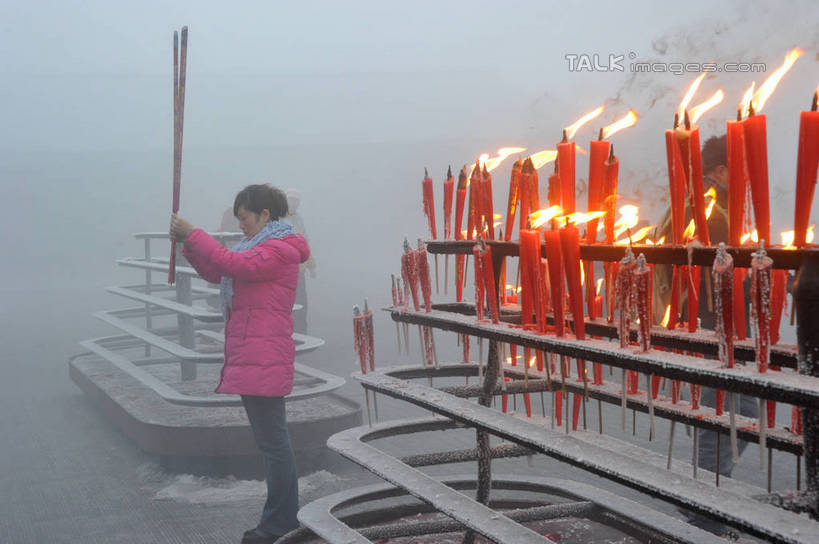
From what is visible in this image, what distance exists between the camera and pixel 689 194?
2.02 m

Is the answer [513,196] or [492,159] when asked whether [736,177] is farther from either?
[492,159]

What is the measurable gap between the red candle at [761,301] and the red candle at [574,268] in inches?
18.9

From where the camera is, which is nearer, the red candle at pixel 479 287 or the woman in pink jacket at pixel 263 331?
the red candle at pixel 479 287

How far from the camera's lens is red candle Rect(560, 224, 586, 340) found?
2.07 metres

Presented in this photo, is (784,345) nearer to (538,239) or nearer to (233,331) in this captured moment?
(538,239)

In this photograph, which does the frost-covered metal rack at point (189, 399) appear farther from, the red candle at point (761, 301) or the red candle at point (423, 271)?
the red candle at point (761, 301)

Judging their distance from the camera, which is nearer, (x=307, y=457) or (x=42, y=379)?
(x=307, y=457)

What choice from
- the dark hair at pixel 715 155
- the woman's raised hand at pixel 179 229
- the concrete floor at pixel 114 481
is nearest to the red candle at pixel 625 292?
the concrete floor at pixel 114 481

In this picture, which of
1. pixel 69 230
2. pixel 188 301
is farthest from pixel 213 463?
pixel 69 230

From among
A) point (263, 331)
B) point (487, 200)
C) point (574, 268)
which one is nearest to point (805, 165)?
point (574, 268)

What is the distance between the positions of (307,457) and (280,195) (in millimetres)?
2031

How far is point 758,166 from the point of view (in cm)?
180

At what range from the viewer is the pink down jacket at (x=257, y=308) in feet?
12.8

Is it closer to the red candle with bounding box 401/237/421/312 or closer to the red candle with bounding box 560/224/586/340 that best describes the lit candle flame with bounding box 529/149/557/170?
the red candle with bounding box 401/237/421/312
